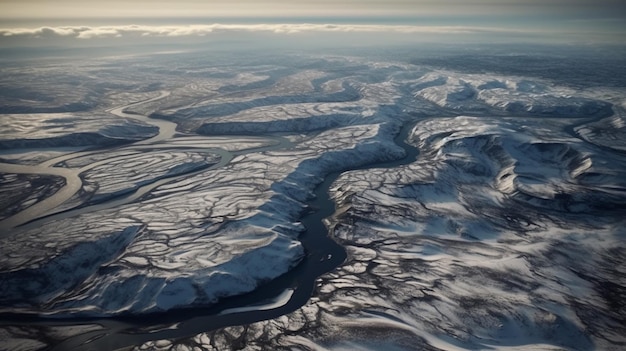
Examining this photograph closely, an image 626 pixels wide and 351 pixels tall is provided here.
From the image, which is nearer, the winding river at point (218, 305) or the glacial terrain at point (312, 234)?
the winding river at point (218, 305)

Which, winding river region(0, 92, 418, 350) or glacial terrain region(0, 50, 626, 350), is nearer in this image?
winding river region(0, 92, 418, 350)

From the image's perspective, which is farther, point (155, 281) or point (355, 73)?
point (355, 73)

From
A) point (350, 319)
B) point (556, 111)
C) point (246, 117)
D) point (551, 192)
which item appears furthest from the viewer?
point (556, 111)

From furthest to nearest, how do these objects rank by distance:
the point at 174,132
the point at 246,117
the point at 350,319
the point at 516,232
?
the point at 246,117, the point at 174,132, the point at 516,232, the point at 350,319

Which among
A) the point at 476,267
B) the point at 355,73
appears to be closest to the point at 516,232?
the point at 476,267

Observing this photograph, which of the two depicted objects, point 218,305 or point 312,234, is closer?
point 218,305

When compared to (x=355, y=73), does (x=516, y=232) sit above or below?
below

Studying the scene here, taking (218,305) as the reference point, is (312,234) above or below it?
above

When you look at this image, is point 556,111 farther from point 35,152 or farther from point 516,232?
point 35,152
